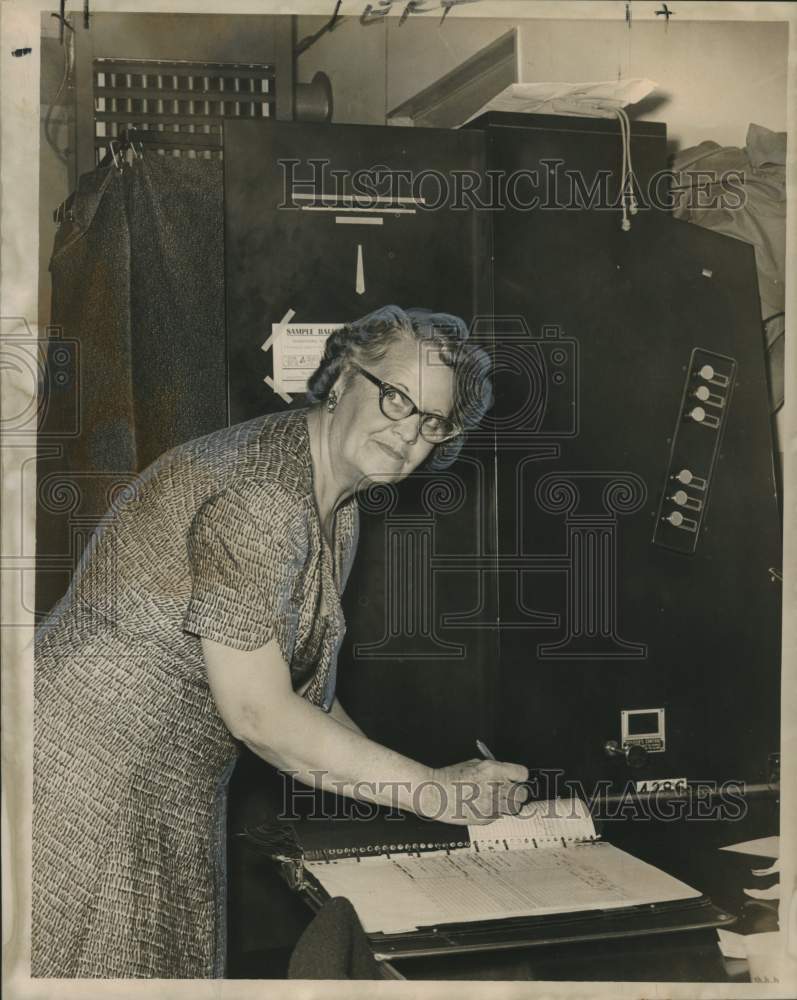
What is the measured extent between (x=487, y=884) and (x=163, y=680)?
52 cm

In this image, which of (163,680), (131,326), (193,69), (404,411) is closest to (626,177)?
(404,411)

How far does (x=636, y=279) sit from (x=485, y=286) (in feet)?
0.78

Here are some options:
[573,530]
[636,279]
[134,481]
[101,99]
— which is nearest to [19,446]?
[134,481]

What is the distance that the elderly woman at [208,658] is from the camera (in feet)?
4.71

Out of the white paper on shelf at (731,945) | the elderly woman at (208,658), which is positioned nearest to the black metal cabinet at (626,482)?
the elderly woman at (208,658)

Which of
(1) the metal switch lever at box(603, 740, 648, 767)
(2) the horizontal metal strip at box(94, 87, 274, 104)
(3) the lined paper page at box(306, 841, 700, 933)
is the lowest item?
(3) the lined paper page at box(306, 841, 700, 933)

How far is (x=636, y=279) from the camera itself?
161 centimetres

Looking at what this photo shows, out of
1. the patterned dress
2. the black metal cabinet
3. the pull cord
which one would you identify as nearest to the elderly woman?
the patterned dress

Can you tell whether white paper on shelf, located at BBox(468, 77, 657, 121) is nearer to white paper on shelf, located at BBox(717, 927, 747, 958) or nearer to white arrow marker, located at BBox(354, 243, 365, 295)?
white arrow marker, located at BBox(354, 243, 365, 295)

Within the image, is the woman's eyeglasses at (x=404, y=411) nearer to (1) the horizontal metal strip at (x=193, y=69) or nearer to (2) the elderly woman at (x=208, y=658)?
(2) the elderly woman at (x=208, y=658)

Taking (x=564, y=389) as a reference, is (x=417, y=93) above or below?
above

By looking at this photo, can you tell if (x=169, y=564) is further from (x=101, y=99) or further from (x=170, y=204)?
(x=101, y=99)

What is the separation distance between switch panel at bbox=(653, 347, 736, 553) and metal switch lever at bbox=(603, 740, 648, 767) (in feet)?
1.03

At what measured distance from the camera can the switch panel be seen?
162 centimetres
